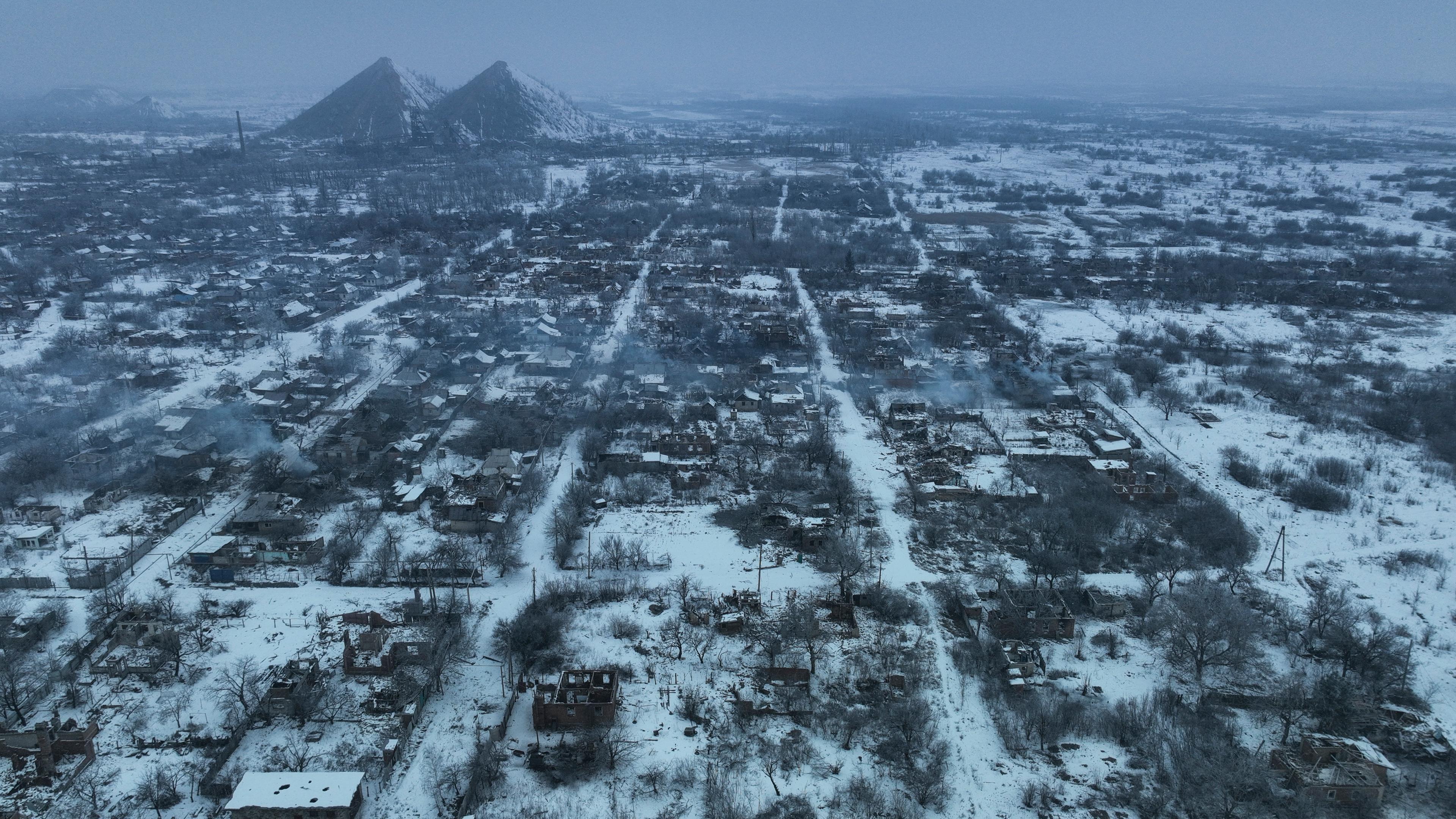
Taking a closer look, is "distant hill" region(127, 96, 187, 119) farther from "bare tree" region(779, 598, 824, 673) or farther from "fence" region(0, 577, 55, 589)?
"bare tree" region(779, 598, 824, 673)

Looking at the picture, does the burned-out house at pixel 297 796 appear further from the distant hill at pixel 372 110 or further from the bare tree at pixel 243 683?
the distant hill at pixel 372 110

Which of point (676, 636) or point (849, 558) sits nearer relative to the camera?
point (676, 636)

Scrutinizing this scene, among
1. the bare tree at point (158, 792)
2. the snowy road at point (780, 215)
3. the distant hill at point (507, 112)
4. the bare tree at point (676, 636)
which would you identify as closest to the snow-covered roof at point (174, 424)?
the bare tree at point (158, 792)

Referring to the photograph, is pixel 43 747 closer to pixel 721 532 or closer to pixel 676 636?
pixel 676 636

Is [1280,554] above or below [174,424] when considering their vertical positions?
below

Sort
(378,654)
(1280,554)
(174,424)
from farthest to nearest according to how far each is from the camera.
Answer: (174,424) → (1280,554) → (378,654)

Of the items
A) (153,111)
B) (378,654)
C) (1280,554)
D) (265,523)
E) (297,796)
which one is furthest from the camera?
(153,111)

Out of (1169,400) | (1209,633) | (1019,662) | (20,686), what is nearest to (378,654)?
(20,686)
